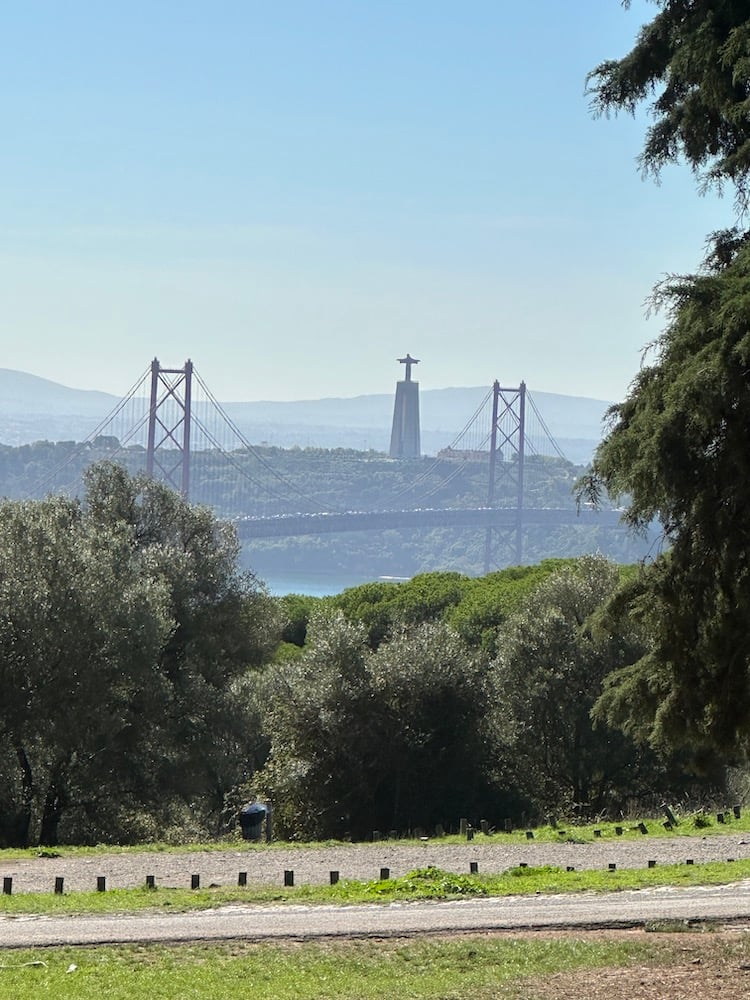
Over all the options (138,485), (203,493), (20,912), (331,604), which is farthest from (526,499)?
(20,912)

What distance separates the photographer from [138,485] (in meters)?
27.8

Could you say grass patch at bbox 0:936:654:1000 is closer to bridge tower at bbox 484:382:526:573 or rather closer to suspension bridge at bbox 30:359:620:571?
suspension bridge at bbox 30:359:620:571

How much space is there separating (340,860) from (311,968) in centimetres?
691

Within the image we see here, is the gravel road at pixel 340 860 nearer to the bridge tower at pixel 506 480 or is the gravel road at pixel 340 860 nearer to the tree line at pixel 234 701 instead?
the tree line at pixel 234 701

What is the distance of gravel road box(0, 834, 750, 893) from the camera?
14234 millimetres

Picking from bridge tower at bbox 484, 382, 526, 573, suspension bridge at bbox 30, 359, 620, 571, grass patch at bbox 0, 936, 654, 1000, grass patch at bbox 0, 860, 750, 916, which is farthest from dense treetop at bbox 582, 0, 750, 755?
bridge tower at bbox 484, 382, 526, 573

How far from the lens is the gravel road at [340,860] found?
14.2 m

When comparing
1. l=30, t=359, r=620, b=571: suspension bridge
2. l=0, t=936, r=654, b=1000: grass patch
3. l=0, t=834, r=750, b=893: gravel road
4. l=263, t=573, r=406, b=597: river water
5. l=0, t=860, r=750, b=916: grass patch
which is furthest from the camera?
l=263, t=573, r=406, b=597: river water

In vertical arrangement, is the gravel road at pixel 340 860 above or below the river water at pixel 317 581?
→ below

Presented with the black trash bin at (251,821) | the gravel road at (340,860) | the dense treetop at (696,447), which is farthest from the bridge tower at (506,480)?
the dense treetop at (696,447)

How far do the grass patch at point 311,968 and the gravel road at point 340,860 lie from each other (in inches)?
175

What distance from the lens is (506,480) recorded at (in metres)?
122

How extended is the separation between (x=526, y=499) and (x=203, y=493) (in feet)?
101

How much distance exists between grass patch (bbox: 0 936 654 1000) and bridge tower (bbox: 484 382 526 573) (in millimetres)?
87064
